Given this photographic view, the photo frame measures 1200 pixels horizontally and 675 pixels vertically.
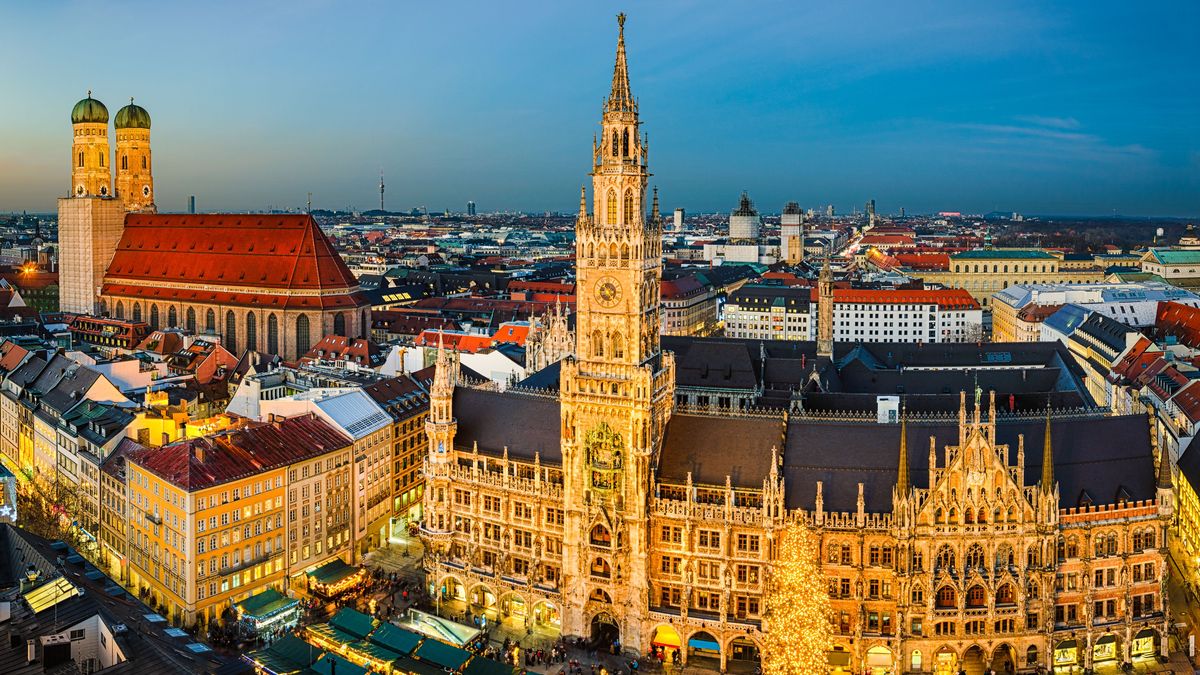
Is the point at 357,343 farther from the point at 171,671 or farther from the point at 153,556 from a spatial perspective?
the point at 171,671

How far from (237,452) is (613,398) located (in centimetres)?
3019

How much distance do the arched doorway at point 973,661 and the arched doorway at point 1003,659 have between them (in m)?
0.67

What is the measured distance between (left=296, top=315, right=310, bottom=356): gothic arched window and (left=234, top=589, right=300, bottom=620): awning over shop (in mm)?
87008

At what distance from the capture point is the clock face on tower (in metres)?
70.5

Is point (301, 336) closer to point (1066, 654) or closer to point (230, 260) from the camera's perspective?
point (230, 260)

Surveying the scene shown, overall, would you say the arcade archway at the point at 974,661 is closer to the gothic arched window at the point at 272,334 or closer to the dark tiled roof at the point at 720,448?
the dark tiled roof at the point at 720,448

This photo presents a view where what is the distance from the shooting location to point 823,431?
6950cm

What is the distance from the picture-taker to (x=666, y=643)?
230 ft

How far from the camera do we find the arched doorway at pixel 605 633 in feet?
233

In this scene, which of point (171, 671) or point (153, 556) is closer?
point (171, 671)

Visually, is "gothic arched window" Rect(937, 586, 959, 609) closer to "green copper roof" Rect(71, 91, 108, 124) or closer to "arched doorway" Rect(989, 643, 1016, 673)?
"arched doorway" Rect(989, 643, 1016, 673)

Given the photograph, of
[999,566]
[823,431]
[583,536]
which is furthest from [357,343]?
[999,566]

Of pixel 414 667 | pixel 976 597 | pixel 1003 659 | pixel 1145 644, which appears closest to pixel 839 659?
pixel 976 597

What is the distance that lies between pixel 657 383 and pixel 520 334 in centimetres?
7403
